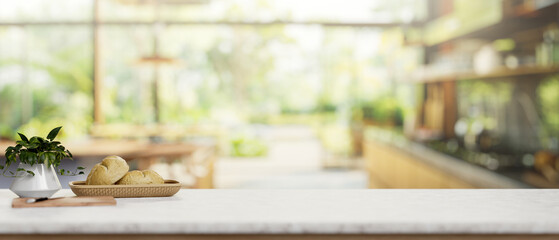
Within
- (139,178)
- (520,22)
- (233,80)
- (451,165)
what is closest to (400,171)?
(451,165)

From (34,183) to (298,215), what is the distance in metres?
0.79

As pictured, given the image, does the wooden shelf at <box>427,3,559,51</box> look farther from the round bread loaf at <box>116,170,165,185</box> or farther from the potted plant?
the potted plant

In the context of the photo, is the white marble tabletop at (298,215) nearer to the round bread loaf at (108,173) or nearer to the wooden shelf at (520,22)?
the round bread loaf at (108,173)

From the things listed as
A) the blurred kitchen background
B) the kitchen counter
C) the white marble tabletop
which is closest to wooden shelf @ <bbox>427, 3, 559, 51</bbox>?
the kitchen counter

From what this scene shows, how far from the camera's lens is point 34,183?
2.26 m

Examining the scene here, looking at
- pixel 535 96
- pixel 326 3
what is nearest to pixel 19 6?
pixel 326 3

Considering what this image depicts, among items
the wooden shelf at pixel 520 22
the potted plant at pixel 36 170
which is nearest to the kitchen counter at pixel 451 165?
the wooden shelf at pixel 520 22

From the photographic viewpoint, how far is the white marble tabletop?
1912 mm

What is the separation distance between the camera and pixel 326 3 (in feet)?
41.9

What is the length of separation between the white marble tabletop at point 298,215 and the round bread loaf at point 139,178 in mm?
65

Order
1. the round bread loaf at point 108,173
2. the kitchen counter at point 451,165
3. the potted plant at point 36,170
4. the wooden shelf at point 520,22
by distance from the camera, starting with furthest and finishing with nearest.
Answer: the wooden shelf at point 520,22
the kitchen counter at point 451,165
the round bread loaf at point 108,173
the potted plant at point 36,170

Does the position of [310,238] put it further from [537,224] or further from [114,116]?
→ [114,116]

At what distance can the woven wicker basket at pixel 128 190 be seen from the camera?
232cm

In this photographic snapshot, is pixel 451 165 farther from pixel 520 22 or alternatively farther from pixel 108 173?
pixel 108 173
